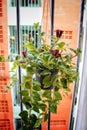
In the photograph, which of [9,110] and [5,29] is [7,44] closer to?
[5,29]

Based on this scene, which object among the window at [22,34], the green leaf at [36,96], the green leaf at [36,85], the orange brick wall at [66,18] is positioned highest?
the orange brick wall at [66,18]

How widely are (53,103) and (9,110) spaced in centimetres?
80

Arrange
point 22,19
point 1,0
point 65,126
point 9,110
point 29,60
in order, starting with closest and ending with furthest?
1. point 29,60
2. point 1,0
3. point 22,19
4. point 9,110
5. point 65,126

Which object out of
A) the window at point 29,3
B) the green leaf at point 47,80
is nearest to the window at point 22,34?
the window at point 29,3

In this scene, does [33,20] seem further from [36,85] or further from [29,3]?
[36,85]

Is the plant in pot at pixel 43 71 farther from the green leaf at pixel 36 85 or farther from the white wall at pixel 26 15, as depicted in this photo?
the white wall at pixel 26 15

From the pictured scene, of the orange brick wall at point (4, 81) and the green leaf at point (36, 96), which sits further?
the orange brick wall at point (4, 81)

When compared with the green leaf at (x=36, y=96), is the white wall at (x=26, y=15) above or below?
above

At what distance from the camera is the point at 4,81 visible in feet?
7.56

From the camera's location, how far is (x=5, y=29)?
2.12m

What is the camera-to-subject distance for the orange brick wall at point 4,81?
2090 mm

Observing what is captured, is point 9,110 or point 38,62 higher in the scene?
point 38,62

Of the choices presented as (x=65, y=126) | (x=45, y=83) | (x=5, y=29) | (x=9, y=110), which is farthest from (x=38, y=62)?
(x=65, y=126)

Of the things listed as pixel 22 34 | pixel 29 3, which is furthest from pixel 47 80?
pixel 29 3
